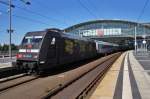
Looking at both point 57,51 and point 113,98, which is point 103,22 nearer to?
point 57,51

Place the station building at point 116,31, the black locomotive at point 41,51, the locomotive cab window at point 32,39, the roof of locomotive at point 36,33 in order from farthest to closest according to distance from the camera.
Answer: the station building at point 116,31, the roof of locomotive at point 36,33, the locomotive cab window at point 32,39, the black locomotive at point 41,51

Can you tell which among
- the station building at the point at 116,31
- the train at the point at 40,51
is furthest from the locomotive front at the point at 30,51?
the station building at the point at 116,31

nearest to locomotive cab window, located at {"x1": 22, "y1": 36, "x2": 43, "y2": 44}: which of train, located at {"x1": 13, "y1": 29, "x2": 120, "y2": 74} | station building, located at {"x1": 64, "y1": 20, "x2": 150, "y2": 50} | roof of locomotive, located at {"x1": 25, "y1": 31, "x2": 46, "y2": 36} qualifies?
train, located at {"x1": 13, "y1": 29, "x2": 120, "y2": 74}

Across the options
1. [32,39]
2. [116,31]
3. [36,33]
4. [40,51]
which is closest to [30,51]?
[40,51]

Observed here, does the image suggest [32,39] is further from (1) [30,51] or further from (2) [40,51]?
(2) [40,51]

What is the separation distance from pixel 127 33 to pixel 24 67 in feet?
299

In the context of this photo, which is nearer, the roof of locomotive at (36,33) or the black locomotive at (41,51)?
the black locomotive at (41,51)

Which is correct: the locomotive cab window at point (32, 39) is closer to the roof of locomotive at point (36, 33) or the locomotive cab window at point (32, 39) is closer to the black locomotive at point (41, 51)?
the black locomotive at point (41, 51)

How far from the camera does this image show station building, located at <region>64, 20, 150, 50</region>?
10275 cm

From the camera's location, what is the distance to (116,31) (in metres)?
105

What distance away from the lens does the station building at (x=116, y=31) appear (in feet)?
337

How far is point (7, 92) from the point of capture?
38.8 feet

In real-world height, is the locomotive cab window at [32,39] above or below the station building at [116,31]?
below

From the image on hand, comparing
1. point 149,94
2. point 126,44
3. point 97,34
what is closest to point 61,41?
point 149,94
